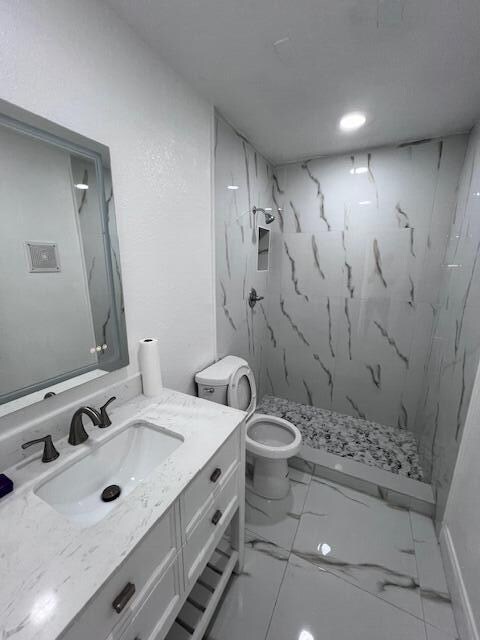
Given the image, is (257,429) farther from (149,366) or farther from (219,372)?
(149,366)

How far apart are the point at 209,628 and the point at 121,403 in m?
1.00

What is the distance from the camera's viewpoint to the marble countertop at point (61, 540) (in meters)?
0.49

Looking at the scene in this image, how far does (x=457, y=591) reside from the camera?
1.18 meters

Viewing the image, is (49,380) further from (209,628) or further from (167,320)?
(209,628)

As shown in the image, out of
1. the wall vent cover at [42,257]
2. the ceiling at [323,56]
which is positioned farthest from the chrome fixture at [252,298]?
the wall vent cover at [42,257]

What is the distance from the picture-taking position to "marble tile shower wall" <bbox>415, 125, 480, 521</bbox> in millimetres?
1352

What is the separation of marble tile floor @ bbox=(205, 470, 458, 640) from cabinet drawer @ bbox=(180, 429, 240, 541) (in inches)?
26.6

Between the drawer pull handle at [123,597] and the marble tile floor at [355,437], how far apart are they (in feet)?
5.68

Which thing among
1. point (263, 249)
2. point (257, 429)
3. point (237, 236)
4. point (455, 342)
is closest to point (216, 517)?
point (257, 429)

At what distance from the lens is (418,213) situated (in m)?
2.01

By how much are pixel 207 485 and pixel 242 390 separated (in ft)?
2.85

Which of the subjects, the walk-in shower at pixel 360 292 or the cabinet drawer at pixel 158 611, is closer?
the cabinet drawer at pixel 158 611

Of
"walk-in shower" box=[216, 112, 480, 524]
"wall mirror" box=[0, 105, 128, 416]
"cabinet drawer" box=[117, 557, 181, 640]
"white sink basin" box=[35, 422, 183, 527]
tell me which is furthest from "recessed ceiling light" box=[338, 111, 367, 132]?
"cabinet drawer" box=[117, 557, 181, 640]

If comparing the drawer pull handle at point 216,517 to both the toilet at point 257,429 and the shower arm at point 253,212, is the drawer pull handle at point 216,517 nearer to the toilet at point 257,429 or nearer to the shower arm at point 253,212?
the toilet at point 257,429
